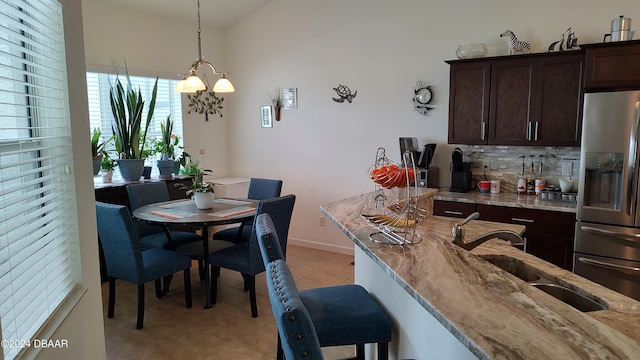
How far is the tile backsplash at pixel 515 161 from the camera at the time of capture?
3762mm

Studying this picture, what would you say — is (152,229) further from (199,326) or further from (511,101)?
(511,101)

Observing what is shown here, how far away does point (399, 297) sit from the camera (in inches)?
70.0

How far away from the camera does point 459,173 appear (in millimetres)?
3994

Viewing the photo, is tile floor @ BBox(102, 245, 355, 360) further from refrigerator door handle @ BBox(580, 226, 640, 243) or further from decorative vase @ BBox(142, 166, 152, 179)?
refrigerator door handle @ BBox(580, 226, 640, 243)

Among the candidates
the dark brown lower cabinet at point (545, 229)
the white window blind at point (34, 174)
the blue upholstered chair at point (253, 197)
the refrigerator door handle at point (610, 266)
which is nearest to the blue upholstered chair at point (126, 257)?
the blue upholstered chair at point (253, 197)

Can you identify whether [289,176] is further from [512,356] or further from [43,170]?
[512,356]

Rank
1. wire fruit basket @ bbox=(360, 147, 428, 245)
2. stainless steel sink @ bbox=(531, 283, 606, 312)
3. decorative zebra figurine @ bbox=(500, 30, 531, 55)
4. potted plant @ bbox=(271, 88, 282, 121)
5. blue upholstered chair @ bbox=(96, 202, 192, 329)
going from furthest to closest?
potted plant @ bbox=(271, 88, 282, 121) < decorative zebra figurine @ bbox=(500, 30, 531, 55) < blue upholstered chair @ bbox=(96, 202, 192, 329) < wire fruit basket @ bbox=(360, 147, 428, 245) < stainless steel sink @ bbox=(531, 283, 606, 312)

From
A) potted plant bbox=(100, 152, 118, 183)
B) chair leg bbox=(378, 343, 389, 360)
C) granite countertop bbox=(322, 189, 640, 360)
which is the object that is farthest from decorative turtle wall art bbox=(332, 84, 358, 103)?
chair leg bbox=(378, 343, 389, 360)

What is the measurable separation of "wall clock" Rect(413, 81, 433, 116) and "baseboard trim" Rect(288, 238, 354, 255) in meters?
1.87

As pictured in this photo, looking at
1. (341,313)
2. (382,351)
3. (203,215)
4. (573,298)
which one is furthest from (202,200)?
(573,298)

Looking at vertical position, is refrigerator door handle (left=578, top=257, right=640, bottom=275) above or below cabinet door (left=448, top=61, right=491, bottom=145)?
below

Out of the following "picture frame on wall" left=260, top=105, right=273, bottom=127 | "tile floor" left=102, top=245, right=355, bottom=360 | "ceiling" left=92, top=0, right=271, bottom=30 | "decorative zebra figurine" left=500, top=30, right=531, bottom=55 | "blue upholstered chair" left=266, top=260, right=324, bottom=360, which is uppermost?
"ceiling" left=92, top=0, right=271, bottom=30

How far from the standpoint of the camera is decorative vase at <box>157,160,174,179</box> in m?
4.84

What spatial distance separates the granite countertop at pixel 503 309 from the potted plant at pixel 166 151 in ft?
12.2
